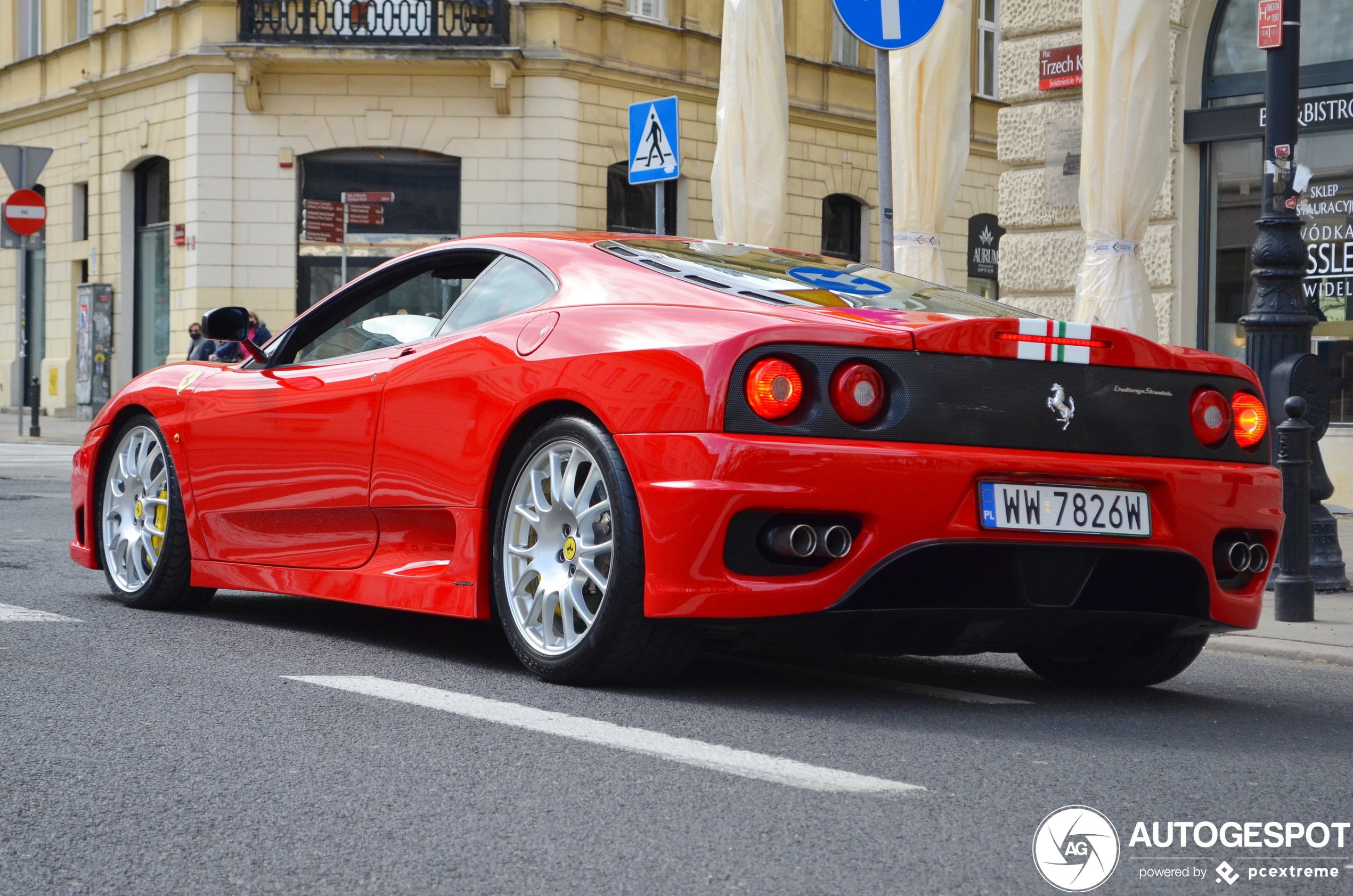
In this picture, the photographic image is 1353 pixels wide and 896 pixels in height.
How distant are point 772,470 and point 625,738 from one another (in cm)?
68

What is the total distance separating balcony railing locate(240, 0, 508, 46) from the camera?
23.4m

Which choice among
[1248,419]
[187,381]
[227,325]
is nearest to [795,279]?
[1248,419]

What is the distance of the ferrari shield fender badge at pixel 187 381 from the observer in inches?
235

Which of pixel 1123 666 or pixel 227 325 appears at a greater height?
pixel 227 325

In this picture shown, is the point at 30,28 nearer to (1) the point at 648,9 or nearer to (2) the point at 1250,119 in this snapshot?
(1) the point at 648,9

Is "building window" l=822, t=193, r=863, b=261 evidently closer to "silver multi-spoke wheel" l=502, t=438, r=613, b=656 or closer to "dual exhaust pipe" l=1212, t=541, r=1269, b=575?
"dual exhaust pipe" l=1212, t=541, r=1269, b=575

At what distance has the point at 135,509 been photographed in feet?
20.0

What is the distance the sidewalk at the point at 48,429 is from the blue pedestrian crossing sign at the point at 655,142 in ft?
37.4

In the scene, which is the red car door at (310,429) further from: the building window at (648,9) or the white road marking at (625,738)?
the building window at (648,9)

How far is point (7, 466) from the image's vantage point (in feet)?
53.1

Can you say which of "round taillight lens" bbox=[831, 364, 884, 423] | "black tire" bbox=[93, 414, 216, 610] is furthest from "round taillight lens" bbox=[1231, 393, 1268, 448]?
"black tire" bbox=[93, 414, 216, 610]

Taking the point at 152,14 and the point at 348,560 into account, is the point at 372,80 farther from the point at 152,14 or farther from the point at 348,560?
the point at 348,560

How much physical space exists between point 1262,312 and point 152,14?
21.0 meters

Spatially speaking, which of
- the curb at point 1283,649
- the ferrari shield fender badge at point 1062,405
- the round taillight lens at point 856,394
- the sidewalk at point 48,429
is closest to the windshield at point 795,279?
the ferrari shield fender badge at point 1062,405
